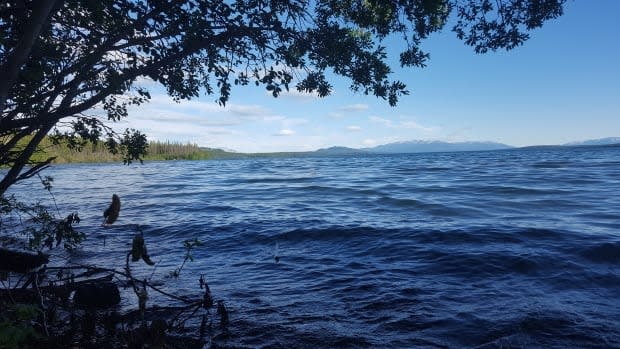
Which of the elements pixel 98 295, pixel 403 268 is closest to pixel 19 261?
pixel 98 295

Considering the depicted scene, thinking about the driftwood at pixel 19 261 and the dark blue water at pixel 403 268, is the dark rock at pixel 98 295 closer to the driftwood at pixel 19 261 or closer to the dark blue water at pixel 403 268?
the dark blue water at pixel 403 268

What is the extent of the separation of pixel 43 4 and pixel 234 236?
35.6 feet

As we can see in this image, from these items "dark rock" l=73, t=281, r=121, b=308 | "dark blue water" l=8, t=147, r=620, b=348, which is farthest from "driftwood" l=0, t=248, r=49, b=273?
"dark rock" l=73, t=281, r=121, b=308

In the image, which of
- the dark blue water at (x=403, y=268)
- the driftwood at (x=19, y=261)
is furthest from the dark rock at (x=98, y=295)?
the driftwood at (x=19, y=261)

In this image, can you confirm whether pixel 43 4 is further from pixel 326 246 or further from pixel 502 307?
pixel 326 246

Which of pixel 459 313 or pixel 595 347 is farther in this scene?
pixel 459 313

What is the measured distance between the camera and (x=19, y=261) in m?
8.85

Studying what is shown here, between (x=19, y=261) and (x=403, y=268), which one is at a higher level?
(x=19, y=261)

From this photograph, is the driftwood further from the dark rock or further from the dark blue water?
the dark rock

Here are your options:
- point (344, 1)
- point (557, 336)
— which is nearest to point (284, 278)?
point (557, 336)

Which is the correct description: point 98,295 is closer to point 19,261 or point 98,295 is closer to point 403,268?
point 19,261

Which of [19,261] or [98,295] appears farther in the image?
[19,261]

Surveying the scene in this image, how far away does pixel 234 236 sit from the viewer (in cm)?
1345

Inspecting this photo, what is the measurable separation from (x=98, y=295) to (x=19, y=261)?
357 cm
